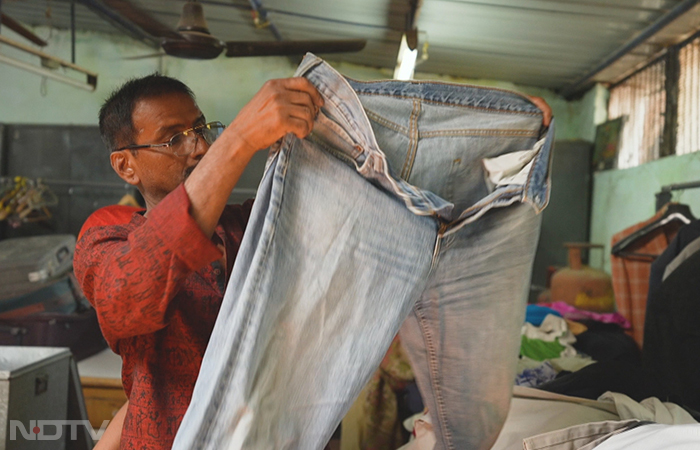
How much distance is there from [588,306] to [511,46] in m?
2.19

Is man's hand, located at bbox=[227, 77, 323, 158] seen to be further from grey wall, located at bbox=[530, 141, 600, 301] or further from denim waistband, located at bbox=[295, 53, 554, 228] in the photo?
grey wall, located at bbox=[530, 141, 600, 301]

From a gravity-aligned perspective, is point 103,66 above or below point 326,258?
above

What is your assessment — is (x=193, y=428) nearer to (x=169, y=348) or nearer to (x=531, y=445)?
(x=169, y=348)

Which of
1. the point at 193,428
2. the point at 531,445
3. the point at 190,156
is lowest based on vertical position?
the point at 531,445

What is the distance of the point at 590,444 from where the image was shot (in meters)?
1.18

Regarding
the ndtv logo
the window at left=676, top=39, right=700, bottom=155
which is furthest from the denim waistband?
the window at left=676, top=39, right=700, bottom=155

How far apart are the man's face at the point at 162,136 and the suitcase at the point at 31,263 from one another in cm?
287

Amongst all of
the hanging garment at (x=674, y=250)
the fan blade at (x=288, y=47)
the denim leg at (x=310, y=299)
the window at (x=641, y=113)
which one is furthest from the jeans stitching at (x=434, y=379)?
the window at (x=641, y=113)

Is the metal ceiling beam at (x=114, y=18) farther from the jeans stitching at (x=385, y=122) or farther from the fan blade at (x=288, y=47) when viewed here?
the jeans stitching at (x=385, y=122)

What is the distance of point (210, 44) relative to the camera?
3125mm

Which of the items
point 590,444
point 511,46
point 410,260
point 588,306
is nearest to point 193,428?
point 410,260

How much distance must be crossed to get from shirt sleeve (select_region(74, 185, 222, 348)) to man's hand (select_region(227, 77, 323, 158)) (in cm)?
17

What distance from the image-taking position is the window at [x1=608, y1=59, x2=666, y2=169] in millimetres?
4230

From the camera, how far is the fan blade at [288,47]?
138 inches
